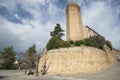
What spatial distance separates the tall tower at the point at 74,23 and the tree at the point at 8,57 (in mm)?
25447

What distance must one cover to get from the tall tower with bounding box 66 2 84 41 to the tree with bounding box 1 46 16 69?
25.4 m

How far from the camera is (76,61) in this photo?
27047 mm

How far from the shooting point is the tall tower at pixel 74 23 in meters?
39.5

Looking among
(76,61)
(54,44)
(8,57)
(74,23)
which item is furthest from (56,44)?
(8,57)

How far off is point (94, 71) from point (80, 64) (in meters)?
2.94

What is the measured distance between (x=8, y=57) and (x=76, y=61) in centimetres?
3408

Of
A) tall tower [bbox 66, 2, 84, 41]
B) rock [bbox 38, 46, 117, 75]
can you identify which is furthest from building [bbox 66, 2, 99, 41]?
rock [bbox 38, 46, 117, 75]

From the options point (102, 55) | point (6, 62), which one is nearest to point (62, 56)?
point (102, 55)

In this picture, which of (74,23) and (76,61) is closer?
(76,61)

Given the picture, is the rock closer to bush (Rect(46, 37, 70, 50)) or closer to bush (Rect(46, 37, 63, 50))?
bush (Rect(46, 37, 70, 50))

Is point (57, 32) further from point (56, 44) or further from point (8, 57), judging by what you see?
point (8, 57)

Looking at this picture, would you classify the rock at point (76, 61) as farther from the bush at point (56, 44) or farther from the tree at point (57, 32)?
the tree at point (57, 32)

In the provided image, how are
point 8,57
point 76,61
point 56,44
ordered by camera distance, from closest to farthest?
point 76,61
point 56,44
point 8,57

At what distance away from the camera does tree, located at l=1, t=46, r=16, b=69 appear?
51.8 m
